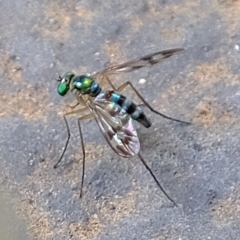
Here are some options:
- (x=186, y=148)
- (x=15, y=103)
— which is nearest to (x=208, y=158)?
(x=186, y=148)

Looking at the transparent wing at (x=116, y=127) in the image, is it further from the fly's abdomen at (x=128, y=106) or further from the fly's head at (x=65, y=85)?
the fly's head at (x=65, y=85)

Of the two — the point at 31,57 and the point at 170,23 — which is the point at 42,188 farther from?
the point at 170,23

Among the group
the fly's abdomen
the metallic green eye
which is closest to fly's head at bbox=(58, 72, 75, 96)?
the metallic green eye

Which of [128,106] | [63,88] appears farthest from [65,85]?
[128,106]

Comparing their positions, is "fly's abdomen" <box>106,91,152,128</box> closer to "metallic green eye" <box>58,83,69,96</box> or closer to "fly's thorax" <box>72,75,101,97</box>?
"fly's thorax" <box>72,75,101,97</box>

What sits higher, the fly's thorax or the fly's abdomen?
the fly's thorax
